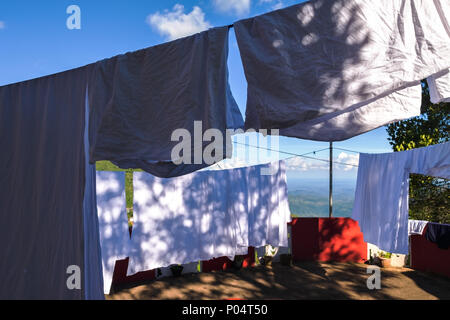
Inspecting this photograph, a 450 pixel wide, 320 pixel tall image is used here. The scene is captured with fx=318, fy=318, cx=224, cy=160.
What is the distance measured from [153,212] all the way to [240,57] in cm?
358

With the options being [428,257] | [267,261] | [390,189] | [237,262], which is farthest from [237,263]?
[428,257]

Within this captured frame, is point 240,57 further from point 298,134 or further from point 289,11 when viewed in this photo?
point 298,134

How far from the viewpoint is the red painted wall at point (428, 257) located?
20.6 ft

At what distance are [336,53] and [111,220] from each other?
3695 mm

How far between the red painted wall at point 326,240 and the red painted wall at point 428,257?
1.08 metres

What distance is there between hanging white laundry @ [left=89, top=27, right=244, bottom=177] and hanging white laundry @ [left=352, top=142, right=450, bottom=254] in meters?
3.70

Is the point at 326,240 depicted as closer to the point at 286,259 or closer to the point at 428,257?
the point at 286,259

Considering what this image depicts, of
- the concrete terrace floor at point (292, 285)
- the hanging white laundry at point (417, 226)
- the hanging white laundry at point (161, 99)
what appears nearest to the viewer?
the hanging white laundry at point (161, 99)

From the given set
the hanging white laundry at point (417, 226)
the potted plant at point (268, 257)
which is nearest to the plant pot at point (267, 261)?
the potted plant at point (268, 257)

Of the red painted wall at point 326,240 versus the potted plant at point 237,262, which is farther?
the red painted wall at point 326,240

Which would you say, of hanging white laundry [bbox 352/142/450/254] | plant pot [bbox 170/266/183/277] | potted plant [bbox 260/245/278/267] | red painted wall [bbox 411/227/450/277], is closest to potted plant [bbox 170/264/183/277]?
plant pot [bbox 170/266/183/277]

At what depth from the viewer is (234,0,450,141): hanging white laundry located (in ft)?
4.46

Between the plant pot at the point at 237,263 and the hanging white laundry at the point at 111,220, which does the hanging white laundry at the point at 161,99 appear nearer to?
the hanging white laundry at the point at 111,220
